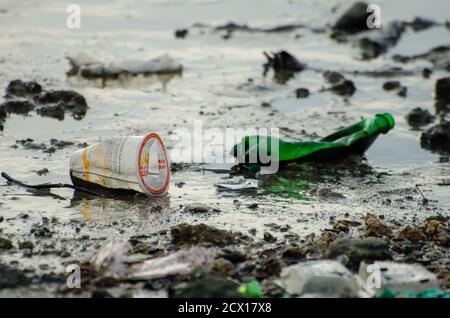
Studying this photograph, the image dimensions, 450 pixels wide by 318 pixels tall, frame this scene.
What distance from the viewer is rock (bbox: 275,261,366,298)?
11.3 feet

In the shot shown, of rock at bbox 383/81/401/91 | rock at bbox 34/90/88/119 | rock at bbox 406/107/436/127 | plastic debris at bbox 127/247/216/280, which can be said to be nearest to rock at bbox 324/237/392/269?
plastic debris at bbox 127/247/216/280

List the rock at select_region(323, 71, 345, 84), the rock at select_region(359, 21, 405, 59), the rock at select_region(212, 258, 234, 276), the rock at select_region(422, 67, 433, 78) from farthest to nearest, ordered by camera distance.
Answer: the rock at select_region(359, 21, 405, 59) → the rock at select_region(422, 67, 433, 78) → the rock at select_region(323, 71, 345, 84) → the rock at select_region(212, 258, 234, 276)

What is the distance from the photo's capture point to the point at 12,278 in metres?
3.56

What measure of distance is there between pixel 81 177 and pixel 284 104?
2645 mm

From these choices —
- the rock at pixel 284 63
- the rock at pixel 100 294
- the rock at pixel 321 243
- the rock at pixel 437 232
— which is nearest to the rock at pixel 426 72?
the rock at pixel 284 63

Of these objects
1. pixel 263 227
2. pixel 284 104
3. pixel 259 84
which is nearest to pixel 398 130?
pixel 284 104

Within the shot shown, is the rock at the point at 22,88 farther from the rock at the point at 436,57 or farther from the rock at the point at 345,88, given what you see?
the rock at the point at 436,57

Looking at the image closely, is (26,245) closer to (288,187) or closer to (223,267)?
(223,267)

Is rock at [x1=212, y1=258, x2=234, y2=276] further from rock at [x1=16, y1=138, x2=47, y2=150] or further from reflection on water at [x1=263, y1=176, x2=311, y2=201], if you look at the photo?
rock at [x1=16, y1=138, x2=47, y2=150]

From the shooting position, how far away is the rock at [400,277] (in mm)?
3535

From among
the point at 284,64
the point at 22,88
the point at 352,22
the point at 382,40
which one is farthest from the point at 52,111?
the point at 352,22

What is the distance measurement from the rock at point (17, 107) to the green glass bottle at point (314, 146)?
1.80 metres

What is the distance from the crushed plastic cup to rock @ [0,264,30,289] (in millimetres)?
1298
